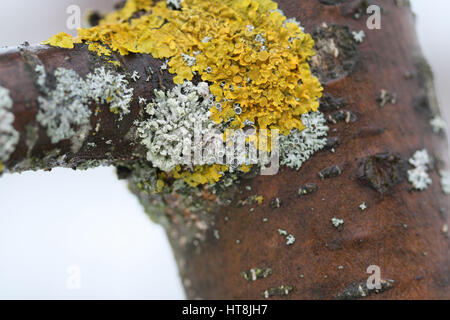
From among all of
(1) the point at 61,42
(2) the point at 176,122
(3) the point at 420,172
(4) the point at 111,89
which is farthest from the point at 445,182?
(1) the point at 61,42

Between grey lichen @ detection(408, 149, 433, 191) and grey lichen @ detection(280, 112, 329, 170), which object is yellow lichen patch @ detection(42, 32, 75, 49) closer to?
grey lichen @ detection(280, 112, 329, 170)

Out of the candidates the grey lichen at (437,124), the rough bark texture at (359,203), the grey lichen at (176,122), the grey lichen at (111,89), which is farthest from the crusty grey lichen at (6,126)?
the grey lichen at (437,124)

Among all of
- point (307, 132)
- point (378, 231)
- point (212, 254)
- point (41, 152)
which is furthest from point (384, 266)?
point (41, 152)

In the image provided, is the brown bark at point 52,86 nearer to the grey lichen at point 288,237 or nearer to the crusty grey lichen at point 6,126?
the crusty grey lichen at point 6,126

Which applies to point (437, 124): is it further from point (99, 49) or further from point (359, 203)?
point (99, 49)
